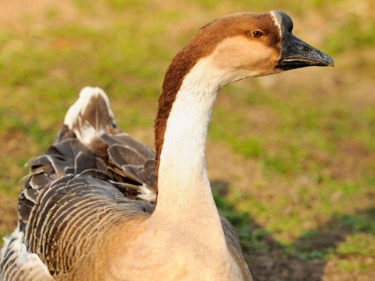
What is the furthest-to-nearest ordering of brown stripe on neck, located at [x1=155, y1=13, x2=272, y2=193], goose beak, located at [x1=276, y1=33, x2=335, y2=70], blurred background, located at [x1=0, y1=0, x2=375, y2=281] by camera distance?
blurred background, located at [x1=0, y1=0, x2=375, y2=281] < goose beak, located at [x1=276, y1=33, x2=335, y2=70] < brown stripe on neck, located at [x1=155, y1=13, x2=272, y2=193]

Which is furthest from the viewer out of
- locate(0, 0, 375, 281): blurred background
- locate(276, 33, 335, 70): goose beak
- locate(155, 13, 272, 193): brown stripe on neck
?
locate(0, 0, 375, 281): blurred background

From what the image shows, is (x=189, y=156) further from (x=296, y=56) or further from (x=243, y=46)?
(x=296, y=56)

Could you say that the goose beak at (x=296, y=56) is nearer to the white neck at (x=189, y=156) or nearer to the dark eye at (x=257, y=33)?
the dark eye at (x=257, y=33)

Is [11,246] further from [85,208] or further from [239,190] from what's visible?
[239,190]

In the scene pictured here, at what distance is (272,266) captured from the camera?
212 inches

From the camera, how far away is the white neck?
132 inches

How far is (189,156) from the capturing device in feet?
11.3

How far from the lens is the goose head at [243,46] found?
132 inches

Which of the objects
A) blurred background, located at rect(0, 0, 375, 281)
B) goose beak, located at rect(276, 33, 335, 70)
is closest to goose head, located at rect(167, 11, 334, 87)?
goose beak, located at rect(276, 33, 335, 70)

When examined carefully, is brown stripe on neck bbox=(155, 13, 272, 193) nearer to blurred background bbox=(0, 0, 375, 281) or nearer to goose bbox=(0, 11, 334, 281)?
goose bbox=(0, 11, 334, 281)

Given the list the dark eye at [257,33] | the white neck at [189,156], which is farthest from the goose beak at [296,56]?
the white neck at [189,156]

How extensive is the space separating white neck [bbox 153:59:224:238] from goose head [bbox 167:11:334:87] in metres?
0.05

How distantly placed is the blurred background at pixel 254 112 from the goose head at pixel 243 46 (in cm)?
227

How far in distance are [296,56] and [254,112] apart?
486cm
